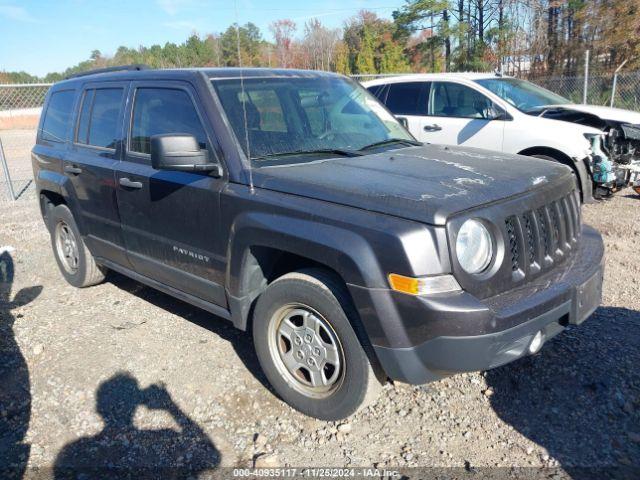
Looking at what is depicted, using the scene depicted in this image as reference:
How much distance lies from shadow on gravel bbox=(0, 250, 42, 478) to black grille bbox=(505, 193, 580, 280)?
2760 mm

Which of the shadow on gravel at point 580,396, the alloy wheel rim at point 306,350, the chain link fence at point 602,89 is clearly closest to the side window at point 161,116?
the alloy wheel rim at point 306,350

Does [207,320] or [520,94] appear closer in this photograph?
[207,320]

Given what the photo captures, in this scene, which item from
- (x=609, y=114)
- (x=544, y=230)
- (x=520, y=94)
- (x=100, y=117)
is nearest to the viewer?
(x=544, y=230)

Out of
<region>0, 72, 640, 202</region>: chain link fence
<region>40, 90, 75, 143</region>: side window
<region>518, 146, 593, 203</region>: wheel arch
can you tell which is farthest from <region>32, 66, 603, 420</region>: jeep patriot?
<region>0, 72, 640, 202</region>: chain link fence

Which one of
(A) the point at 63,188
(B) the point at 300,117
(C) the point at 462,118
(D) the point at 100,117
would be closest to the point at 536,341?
(B) the point at 300,117

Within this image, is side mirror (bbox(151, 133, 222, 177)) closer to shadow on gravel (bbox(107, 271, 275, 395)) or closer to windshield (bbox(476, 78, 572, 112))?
shadow on gravel (bbox(107, 271, 275, 395))

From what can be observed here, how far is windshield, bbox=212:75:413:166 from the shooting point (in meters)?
3.42

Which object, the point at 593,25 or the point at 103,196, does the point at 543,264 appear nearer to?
the point at 103,196

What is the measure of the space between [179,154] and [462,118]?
5.69 m

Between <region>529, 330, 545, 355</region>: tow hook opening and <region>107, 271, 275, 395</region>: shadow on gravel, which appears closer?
<region>529, 330, 545, 355</region>: tow hook opening

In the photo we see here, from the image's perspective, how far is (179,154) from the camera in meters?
3.10

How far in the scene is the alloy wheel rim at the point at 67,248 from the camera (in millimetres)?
5184

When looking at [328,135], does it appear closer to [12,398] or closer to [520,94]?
[12,398]

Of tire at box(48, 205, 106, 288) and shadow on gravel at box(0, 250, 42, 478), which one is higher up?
tire at box(48, 205, 106, 288)
